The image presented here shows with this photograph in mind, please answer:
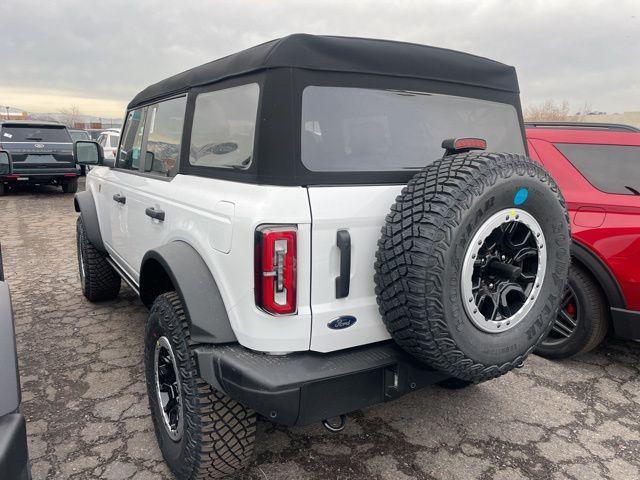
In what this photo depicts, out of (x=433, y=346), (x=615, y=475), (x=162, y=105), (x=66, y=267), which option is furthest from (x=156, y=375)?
(x=66, y=267)

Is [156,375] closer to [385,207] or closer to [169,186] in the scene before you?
[169,186]

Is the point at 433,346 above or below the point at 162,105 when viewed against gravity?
below

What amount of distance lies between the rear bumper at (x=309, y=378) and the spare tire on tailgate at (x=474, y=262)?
0.56ft

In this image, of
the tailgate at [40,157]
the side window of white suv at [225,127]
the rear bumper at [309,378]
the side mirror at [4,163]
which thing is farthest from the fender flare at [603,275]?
the tailgate at [40,157]

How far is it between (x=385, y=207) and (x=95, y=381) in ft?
7.59

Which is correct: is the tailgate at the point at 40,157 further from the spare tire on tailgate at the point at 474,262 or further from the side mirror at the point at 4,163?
the spare tire on tailgate at the point at 474,262

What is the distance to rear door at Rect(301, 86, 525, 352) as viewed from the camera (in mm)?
1768

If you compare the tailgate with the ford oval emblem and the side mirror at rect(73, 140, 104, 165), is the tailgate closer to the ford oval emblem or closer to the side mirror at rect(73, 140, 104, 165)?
the side mirror at rect(73, 140, 104, 165)

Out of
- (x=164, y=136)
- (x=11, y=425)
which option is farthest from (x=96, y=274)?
(x=11, y=425)

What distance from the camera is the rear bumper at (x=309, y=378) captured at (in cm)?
168

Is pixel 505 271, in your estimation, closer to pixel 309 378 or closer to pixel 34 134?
pixel 309 378

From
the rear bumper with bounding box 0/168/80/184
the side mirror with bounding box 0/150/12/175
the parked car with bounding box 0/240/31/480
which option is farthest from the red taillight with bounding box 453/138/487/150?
the rear bumper with bounding box 0/168/80/184

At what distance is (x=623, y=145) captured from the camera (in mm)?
3359

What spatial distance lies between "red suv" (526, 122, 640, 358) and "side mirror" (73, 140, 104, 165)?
11.6 feet
